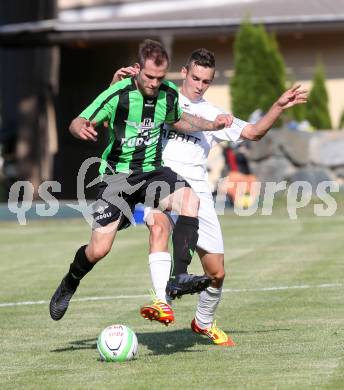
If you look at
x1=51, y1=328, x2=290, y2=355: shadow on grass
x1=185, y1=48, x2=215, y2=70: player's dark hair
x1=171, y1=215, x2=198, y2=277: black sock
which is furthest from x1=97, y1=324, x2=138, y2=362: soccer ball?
x1=185, y1=48, x2=215, y2=70: player's dark hair

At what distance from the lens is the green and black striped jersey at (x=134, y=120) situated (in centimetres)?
Answer: 827

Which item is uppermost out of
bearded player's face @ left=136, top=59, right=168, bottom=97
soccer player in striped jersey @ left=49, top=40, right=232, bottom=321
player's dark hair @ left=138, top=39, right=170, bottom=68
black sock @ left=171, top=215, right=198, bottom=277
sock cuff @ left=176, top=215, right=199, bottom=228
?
player's dark hair @ left=138, top=39, right=170, bottom=68

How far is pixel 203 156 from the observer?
29.3ft

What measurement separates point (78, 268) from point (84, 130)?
121 centimetres

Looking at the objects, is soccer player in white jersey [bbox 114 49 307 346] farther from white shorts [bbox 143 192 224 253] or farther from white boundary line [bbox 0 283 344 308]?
white boundary line [bbox 0 283 344 308]

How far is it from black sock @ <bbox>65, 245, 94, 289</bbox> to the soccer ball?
0.79m

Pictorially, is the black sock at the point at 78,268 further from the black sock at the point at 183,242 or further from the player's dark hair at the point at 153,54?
the player's dark hair at the point at 153,54

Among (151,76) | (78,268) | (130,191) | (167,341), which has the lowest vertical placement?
(167,341)

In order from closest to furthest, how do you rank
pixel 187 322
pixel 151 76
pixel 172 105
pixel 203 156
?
pixel 151 76, pixel 172 105, pixel 203 156, pixel 187 322

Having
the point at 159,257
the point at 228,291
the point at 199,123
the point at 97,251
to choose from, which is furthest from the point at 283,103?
the point at 228,291

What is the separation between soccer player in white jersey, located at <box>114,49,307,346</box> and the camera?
853cm

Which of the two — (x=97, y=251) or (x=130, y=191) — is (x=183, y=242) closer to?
(x=130, y=191)

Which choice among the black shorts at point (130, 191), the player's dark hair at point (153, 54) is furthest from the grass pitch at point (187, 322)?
the player's dark hair at point (153, 54)

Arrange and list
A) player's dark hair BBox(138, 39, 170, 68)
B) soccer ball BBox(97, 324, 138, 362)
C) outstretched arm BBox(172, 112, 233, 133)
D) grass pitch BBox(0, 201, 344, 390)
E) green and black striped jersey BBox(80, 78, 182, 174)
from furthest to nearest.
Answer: outstretched arm BBox(172, 112, 233, 133) < green and black striped jersey BBox(80, 78, 182, 174) < player's dark hair BBox(138, 39, 170, 68) < soccer ball BBox(97, 324, 138, 362) < grass pitch BBox(0, 201, 344, 390)
